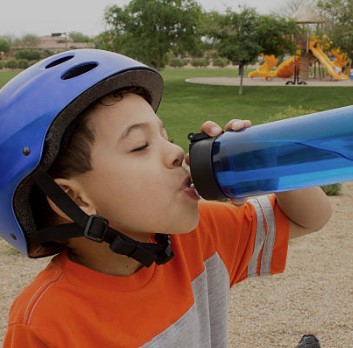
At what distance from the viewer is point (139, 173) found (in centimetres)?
167

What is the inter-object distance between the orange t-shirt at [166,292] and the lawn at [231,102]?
973cm

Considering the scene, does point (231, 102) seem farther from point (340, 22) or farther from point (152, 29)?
point (152, 29)

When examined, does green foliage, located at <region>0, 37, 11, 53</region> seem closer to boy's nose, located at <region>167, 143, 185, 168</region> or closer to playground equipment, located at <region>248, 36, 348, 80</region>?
playground equipment, located at <region>248, 36, 348, 80</region>

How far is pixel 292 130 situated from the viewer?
176cm

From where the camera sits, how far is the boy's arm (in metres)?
2.10

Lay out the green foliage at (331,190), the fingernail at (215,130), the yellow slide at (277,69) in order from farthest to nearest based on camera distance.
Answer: the yellow slide at (277,69)
the green foliage at (331,190)
the fingernail at (215,130)

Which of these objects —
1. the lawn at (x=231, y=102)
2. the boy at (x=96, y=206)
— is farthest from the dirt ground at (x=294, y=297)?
the lawn at (x=231, y=102)

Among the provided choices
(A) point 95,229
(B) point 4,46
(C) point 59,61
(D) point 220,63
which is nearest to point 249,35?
(C) point 59,61

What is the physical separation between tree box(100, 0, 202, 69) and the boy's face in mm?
30112

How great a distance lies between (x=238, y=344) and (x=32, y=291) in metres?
2.51

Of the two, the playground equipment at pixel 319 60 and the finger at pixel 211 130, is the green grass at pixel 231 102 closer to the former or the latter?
the playground equipment at pixel 319 60

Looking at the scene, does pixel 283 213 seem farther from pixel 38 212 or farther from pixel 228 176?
pixel 38 212

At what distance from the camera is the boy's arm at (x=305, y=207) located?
2.10 metres

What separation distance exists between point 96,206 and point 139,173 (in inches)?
8.5
